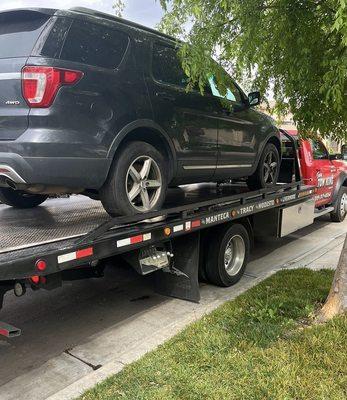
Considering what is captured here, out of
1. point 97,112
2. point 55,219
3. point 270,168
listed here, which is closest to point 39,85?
point 97,112

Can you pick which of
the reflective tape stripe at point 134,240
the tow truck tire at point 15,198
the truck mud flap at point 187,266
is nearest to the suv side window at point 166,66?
the reflective tape stripe at point 134,240

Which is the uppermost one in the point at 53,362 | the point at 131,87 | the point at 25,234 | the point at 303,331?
the point at 131,87

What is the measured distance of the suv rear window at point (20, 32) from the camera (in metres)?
3.27

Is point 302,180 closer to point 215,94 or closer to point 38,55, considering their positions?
point 215,94

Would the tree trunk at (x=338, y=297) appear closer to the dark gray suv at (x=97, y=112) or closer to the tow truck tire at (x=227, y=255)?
the tow truck tire at (x=227, y=255)

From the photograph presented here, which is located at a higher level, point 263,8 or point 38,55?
point 263,8

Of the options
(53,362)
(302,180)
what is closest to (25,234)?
(53,362)

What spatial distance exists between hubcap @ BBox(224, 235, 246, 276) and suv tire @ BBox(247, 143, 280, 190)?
966 mm

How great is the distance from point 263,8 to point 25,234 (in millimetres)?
2516

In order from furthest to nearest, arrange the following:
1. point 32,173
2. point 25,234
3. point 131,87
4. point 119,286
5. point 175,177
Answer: point 119,286 → point 175,177 → point 131,87 → point 25,234 → point 32,173

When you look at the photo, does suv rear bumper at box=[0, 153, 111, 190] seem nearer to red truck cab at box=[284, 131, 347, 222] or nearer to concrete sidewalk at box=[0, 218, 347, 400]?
concrete sidewalk at box=[0, 218, 347, 400]

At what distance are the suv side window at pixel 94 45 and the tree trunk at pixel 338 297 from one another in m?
2.62

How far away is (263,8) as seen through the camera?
3.22 metres

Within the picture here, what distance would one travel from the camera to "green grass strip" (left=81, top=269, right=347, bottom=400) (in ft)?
9.68
